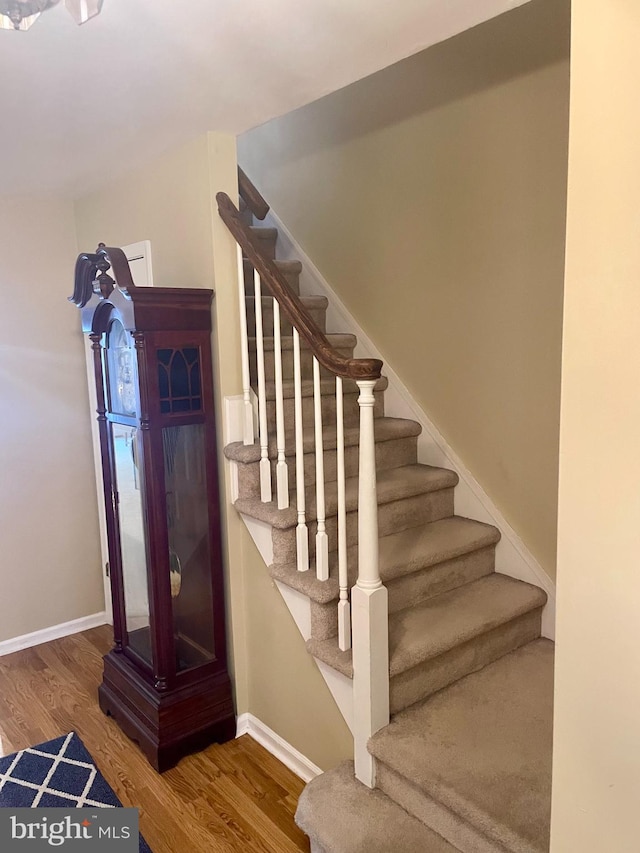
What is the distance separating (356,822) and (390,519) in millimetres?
1050

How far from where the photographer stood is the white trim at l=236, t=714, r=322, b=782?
2.26 metres

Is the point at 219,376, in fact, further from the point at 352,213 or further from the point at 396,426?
the point at 352,213

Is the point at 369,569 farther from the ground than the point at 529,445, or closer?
closer

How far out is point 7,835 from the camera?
2.00 metres

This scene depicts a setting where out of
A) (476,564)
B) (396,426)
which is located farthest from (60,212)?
(476,564)

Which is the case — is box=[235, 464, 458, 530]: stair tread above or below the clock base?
above

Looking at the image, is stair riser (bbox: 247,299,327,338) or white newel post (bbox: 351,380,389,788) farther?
stair riser (bbox: 247,299,327,338)

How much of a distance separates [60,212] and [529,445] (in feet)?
8.29

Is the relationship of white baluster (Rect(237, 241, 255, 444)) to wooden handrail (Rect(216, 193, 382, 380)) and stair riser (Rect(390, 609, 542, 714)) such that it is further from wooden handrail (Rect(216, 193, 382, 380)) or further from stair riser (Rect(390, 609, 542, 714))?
stair riser (Rect(390, 609, 542, 714))

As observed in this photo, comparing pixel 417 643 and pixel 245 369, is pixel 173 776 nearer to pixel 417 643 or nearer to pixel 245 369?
pixel 417 643

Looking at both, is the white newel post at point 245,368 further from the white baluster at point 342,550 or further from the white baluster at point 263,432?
the white baluster at point 342,550

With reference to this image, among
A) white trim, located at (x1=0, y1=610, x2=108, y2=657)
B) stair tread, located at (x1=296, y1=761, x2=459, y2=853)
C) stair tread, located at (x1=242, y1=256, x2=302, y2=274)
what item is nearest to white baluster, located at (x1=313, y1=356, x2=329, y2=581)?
stair tread, located at (x1=296, y1=761, x2=459, y2=853)

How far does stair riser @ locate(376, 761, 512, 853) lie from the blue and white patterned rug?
783 mm

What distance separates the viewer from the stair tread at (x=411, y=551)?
2049 mm
